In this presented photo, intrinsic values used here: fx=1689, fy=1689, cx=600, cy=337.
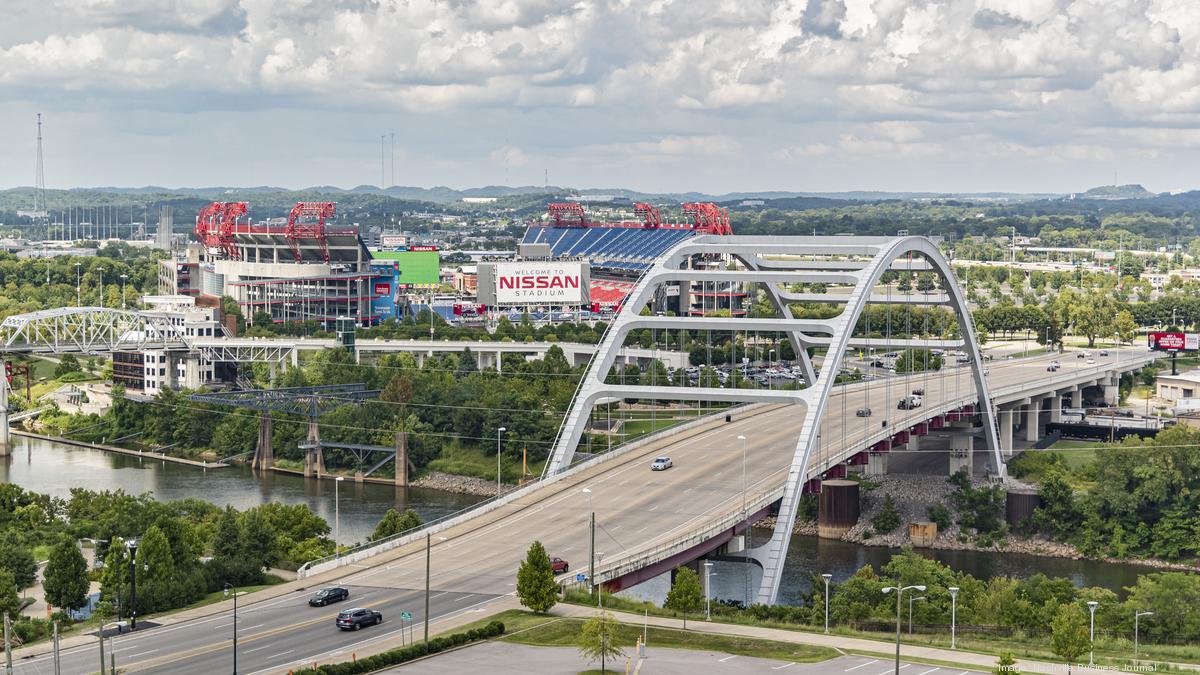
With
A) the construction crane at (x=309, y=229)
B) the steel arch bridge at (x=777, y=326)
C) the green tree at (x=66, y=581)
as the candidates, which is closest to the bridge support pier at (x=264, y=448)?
the steel arch bridge at (x=777, y=326)

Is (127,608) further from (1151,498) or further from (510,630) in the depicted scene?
(1151,498)

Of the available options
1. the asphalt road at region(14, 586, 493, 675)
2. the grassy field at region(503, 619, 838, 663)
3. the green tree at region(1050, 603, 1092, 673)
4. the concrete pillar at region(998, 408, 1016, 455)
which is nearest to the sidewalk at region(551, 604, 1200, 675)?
the green tree at region(1050, 603, 1092, 673)

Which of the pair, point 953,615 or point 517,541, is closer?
point 953,615

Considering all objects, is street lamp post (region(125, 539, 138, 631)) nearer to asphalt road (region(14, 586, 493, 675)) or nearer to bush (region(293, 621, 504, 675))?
asphalt road (region(14, 586, 493, 675))

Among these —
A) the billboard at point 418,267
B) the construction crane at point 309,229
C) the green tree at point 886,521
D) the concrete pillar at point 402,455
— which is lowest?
the green tree at point 886,521

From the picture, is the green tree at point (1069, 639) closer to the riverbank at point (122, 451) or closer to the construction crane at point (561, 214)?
the riverbank at point (122, 451)

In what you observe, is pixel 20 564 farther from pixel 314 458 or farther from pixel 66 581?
pixel 314 458

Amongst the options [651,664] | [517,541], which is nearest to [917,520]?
[517,541]
